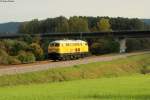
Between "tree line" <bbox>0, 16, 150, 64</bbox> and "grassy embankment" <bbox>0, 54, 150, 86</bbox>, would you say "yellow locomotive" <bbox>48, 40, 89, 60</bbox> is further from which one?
"grassy embankment" <bbox>0, 54, 150, 86</bbox>

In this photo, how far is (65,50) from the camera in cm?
7062

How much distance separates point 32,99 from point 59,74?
77.1 feet

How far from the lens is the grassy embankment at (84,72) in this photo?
4300cm

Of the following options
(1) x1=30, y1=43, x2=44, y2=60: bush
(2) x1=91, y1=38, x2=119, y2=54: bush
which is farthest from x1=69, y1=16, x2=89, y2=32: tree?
(1) x1=30, y1=43, x2=44, y2=60: bush

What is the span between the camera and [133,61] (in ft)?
233

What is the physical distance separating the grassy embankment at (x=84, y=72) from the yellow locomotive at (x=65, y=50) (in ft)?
22.7

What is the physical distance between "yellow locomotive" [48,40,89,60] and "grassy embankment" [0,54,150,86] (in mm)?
6917

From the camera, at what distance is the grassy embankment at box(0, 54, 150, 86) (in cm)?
4300

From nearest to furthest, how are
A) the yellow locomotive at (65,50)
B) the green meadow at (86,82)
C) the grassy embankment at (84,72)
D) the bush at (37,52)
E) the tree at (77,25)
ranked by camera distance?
the green meadow at (86,82) → the grassy embankment at (84,72) → the yellow locomotive at (65,50) → the bush at (37,52) → the tree at (77,25)

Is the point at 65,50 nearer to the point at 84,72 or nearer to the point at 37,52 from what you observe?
the point at 84,72

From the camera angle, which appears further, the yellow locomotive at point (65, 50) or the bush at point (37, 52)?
the bush at point (37, 52)

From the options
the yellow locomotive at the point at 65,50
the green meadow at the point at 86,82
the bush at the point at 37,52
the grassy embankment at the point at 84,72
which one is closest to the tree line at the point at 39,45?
the bush at the point at 37,52

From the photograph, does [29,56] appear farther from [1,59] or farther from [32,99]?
[32,99]

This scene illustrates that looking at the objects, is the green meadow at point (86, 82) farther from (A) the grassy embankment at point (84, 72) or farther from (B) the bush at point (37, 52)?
(B) the bush at point (37, 52)
